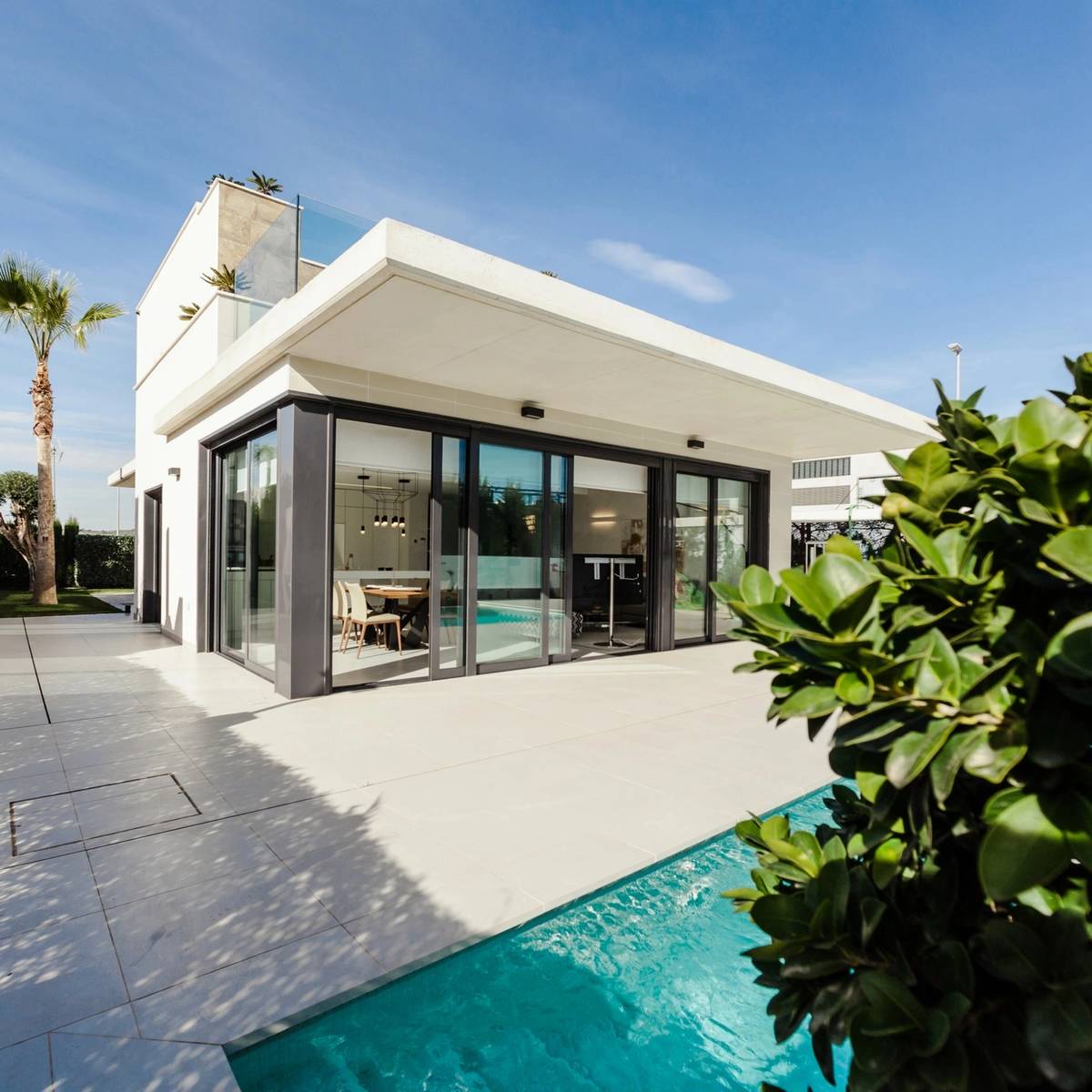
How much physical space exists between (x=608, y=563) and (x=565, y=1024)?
355 inches

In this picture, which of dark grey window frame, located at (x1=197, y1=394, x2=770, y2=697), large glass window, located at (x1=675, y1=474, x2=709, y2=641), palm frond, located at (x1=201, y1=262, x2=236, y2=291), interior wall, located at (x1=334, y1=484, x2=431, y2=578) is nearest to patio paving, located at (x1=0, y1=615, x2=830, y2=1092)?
dark grey window frame, located at (x1=197, y1=394, x2=770, y2=697)

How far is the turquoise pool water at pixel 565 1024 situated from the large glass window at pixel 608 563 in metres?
6.83

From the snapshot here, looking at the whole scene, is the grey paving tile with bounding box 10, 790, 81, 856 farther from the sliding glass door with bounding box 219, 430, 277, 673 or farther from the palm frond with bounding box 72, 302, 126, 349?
the palm frond with bounding box 72, 302, 126, 349

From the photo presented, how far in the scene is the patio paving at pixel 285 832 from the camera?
2.06 m

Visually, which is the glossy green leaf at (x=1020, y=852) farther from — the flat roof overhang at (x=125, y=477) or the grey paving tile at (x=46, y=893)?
the flat roof overhang at (x=125, y=477)

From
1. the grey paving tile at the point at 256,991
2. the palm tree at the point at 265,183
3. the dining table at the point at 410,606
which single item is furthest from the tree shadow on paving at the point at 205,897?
the palm tree at the point at 265,183

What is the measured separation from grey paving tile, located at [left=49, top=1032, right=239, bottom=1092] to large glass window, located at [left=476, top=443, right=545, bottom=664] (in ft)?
18.0

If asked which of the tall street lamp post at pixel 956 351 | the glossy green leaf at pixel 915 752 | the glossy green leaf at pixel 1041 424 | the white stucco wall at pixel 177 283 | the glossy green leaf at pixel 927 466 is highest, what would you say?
the tall street lamp post at pixel 956 351

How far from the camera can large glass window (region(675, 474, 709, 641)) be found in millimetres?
9773

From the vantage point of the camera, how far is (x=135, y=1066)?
71.0 inches

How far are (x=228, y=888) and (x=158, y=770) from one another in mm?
1773

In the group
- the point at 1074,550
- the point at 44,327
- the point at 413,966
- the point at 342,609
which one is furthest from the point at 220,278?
the point at 1074,550

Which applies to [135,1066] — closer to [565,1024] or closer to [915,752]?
[565,1024]

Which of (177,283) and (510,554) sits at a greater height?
(177,283)
